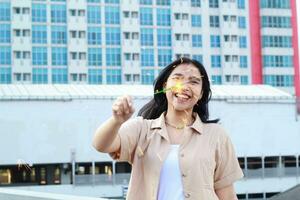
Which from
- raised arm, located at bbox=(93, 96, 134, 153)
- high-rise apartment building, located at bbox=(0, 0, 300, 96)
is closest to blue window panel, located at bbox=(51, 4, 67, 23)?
high-rise apartment building, located at bbox=(0, 0, 300, 96)

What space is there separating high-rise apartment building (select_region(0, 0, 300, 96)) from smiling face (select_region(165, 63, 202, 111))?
4624cm

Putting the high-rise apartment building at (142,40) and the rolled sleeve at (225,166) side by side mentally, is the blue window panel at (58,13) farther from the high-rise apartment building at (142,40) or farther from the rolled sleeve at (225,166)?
the rolled sleeve at (225,166)

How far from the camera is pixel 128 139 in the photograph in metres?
1.96

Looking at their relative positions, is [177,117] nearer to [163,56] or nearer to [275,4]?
[163,56]

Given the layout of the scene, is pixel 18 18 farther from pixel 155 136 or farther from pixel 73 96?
pixel 155 136

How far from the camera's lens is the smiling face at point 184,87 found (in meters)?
1.98

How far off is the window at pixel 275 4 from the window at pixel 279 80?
6.52 metres

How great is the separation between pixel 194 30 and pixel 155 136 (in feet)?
170

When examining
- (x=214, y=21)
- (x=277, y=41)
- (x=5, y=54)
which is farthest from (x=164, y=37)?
(x=5, y=54)

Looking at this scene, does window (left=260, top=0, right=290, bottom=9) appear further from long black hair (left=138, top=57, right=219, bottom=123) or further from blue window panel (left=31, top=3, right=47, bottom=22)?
long black hair (left=138, top=57, right=219, bottom=123)

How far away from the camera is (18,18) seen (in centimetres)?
4875

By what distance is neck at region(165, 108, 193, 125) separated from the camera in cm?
203

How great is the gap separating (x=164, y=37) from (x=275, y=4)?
11298 mm

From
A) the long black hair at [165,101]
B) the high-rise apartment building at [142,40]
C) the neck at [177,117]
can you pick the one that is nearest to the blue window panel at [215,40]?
the high-rise apartment building at [142,40]
